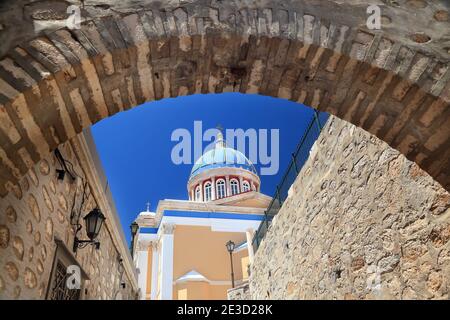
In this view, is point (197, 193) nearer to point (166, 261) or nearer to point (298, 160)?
point (166, 261)

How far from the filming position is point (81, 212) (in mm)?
4555

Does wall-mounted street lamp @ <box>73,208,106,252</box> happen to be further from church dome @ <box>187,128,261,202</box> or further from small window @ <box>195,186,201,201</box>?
small window @ <box>195,186,201,201</box>

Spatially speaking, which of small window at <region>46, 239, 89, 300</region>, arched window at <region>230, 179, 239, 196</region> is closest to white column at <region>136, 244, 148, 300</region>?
arched window at <region>230, 179, 239, 196</region>

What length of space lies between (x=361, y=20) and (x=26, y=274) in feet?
10.1

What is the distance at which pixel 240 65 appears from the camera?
8.66ft

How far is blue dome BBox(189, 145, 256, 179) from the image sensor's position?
29812 millimetres

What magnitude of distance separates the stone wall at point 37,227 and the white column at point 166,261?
16.4 m

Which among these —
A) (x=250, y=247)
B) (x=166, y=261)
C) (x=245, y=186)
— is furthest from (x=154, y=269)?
(x=250, y=247)

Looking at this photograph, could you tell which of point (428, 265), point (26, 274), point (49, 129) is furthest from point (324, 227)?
point (49, 129)

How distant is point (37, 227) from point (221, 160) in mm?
27181

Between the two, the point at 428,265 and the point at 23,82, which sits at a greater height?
the point at 23,82

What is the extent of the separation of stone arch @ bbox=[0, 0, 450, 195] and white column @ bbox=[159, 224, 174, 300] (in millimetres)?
19351

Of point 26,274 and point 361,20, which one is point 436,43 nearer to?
point 361,20

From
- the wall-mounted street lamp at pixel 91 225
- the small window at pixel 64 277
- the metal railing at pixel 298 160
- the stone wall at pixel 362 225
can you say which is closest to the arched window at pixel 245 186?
the metal railing at pixel 298 160
